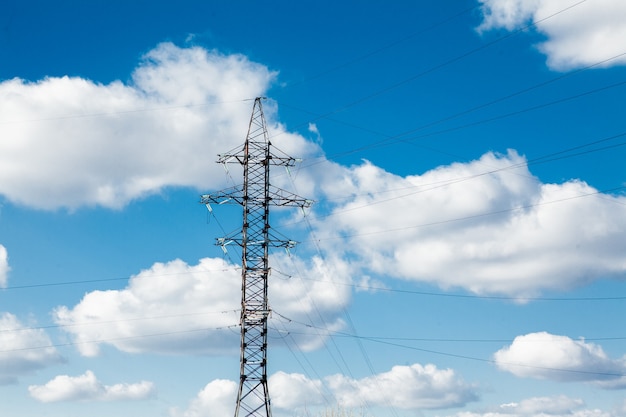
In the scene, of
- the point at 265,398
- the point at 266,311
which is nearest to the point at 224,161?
the point at 266,311

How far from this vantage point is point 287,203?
221 feet

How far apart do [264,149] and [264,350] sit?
59.5 ft

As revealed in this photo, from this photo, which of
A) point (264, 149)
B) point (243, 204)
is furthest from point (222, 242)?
point (264, 149)

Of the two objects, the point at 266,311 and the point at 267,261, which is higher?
the point at 267,261

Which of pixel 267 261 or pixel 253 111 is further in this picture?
pixel 253 111

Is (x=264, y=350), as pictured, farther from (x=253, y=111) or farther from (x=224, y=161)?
(x=253, y=111)

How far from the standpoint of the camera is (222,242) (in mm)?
65500

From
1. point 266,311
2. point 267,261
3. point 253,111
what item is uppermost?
point 253,111

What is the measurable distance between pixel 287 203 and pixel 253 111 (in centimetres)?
957

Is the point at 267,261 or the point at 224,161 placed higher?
the point at 224,161

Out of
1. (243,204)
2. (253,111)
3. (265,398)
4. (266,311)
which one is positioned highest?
(253,111)

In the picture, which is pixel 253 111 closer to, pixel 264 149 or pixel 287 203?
pixel 264 149

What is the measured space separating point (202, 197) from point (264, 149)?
25.6 feet

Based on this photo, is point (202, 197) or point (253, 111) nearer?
point (202, 197)
